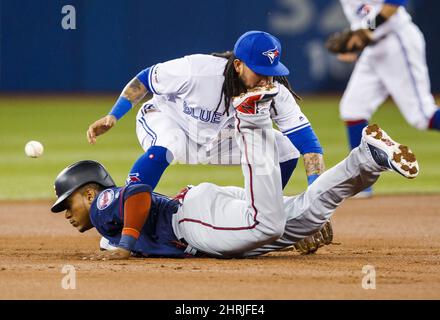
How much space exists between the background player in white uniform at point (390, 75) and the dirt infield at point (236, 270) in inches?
63.3

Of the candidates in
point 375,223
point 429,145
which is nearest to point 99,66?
point 429,145

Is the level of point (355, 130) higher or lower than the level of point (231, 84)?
lower

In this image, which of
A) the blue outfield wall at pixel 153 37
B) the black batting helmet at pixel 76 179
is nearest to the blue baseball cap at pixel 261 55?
the black batting helmet at pixel 76 179

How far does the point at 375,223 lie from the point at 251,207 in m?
2.34

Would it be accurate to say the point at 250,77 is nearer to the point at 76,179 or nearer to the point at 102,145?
the point at 76,179

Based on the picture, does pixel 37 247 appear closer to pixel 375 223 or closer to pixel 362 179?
pixel 362 179

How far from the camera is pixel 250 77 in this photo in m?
5.07

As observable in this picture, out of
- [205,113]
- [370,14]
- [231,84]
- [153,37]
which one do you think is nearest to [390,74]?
[370,14]

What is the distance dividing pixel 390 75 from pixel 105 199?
4001mm

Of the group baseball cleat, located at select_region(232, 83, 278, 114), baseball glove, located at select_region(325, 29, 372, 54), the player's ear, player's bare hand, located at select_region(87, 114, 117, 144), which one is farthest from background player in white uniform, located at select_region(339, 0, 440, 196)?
baseball cleat, located at select_region(232, 83, 278, 114)

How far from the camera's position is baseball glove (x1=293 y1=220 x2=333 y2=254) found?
5.11 m

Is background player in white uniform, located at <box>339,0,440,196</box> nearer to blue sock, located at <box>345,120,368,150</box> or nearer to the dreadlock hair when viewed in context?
blue sock, located at <box>345,120,368,150</box>

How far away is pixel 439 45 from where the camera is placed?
57.4 ft

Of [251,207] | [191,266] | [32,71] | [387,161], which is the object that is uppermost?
[387,161]
